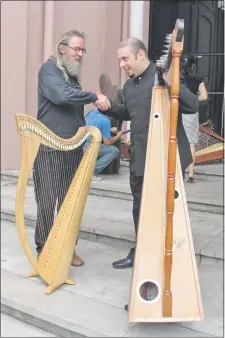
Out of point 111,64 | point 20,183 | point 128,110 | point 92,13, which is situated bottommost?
point 20,183

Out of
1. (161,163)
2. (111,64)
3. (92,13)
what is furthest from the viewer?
(111,64)

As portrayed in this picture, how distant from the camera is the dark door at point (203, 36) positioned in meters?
7.27

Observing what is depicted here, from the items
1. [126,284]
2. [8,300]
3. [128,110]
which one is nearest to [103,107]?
[128,110]

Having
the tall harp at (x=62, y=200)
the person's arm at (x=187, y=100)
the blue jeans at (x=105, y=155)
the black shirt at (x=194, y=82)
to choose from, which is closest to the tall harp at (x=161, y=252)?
the person's arm at (x=187, y=100)

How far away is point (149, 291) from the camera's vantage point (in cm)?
208

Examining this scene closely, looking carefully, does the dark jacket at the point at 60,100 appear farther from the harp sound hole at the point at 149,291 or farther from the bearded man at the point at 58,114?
the harp sound hole at the point at 149,291

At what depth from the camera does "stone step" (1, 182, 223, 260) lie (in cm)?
321

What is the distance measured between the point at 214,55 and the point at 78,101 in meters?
5.26

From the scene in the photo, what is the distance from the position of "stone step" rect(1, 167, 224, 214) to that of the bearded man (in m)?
1.80

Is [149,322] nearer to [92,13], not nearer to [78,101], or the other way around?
[78,101]

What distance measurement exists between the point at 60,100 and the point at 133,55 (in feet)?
1.74

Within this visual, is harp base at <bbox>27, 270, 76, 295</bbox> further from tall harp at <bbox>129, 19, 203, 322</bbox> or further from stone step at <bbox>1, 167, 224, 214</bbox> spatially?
stone step at <bbox>1, 167, 224, 214</bbox>

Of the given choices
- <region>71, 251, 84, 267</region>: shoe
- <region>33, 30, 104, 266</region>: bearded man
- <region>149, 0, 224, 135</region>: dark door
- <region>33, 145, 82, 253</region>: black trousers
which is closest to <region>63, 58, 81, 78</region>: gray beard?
<region>33, 30, 104, 266</region>: bearded man

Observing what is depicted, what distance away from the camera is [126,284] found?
2688mm
